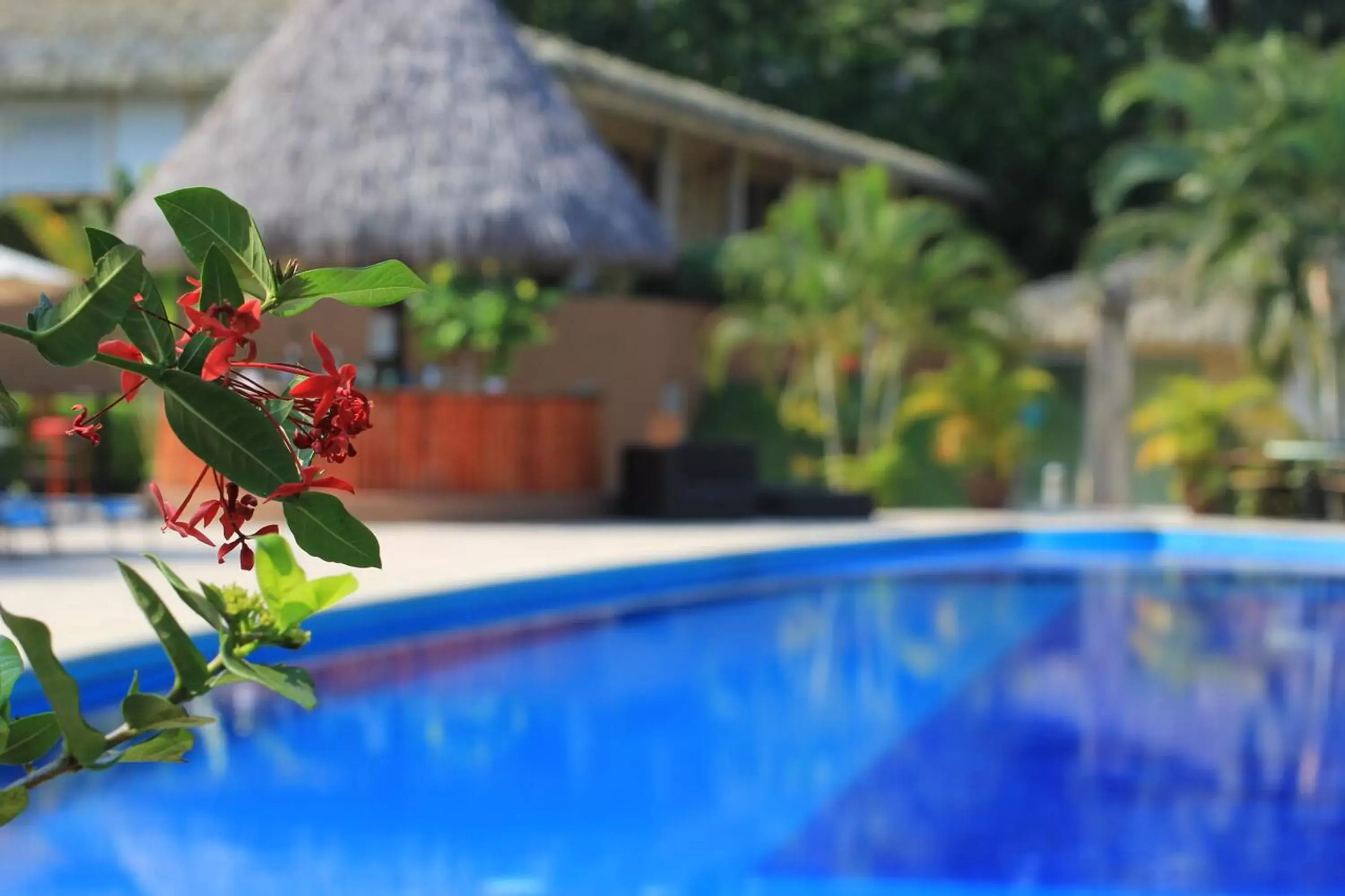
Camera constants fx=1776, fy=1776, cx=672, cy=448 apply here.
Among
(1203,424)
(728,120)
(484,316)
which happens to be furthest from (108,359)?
(728,120)

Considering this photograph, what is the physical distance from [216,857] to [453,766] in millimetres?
1317

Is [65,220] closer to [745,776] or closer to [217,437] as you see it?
[745,776]

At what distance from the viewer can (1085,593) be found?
11.6m

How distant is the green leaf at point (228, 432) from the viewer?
89 cm

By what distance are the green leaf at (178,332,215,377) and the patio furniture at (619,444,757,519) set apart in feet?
47.9

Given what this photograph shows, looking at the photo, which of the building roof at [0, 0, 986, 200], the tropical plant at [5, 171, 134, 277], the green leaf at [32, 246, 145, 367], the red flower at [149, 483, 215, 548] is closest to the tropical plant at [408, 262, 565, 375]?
the building roof at [0, 0, 986, 200]

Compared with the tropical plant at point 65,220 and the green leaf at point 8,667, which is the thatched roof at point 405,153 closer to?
the tropical plant at point 65,220

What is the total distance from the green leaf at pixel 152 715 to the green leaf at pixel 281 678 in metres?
0.03

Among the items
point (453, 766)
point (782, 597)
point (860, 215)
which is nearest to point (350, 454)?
point (453, 766)

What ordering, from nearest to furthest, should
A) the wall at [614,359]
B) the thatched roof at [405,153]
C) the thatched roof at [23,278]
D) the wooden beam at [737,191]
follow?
the thatched roof at [23,278] → the thatched roof at [405,153] → the wall at [614,359] → the wooden beam at [737,191]

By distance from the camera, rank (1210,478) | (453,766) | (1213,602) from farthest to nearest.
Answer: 1. (1210,478)
2. (1213,602)
3. (453,766)

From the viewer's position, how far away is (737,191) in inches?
886

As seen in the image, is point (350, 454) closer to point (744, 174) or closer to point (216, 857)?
point (216, 857)

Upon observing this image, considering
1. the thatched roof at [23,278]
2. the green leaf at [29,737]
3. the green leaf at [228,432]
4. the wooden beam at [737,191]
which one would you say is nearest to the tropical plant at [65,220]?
the thatched roof at [23,278]
